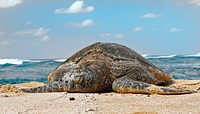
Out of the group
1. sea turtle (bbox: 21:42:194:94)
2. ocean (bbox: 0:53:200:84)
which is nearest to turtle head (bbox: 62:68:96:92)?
sea turtle (bbox: 21:42:194:94)

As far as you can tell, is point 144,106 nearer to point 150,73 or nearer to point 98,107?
point 98,107

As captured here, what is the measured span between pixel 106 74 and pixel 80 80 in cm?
66

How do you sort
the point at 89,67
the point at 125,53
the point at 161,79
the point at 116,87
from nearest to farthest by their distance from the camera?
1. the point at 116,87
2. the point at 89,67
3. the point at 125,53
4. the point at 161,79

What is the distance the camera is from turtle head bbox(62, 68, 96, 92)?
583cm

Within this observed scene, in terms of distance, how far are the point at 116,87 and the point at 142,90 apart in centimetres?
54

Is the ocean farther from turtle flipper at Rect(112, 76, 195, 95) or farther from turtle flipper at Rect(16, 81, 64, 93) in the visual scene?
turtle flipper at Rect(112, 76, 195, 95)

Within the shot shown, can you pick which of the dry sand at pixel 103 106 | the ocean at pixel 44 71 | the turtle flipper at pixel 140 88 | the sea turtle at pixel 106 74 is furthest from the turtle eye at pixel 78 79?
the ocean at pixel 44 71

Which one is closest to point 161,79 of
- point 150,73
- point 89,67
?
point 150,73

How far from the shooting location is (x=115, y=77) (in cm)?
647

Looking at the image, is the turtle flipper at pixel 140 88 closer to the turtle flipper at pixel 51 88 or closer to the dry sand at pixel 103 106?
the dry sand at pixel 103 106

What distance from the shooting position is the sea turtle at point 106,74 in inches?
225

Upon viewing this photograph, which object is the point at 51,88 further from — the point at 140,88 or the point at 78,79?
the point at 140,88

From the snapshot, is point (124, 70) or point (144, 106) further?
point (124, 70)

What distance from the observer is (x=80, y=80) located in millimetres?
5879
